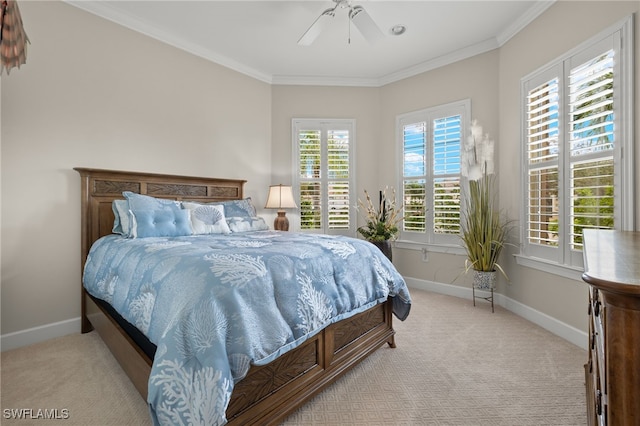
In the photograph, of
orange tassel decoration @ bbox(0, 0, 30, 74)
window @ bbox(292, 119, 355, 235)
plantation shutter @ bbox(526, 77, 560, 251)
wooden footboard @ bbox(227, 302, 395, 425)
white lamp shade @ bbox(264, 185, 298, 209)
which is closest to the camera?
wooden footboard @ bbox(227, 302, 395, 425)

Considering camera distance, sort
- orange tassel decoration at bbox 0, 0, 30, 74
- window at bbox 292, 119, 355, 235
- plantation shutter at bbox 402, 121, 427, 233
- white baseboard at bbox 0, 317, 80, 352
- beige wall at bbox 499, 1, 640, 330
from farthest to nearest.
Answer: window at bbox 292, 119, 355, 235, plantation shutter at bbox 402, 121, 427, 233, white baseboard at bbox 0, 317, 80, 352, beige wall at bbox 499, 1, 640, 330, orange tassel decoration at bbox 0, 0, 30, 74

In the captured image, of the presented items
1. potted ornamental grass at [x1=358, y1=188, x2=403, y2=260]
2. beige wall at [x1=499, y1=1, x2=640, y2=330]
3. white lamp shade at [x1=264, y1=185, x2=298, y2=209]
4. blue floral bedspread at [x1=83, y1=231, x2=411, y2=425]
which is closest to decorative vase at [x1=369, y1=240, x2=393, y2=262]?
potted ornamental grass at [x1=358, y1=188, x2=403, y2=260]

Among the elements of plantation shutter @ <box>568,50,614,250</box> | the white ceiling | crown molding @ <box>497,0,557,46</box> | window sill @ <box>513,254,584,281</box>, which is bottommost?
window sill @ <box>513,254,584,281</box>

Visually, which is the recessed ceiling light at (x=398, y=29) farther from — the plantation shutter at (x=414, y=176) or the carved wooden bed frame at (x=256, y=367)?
the carved wooden bed frame at (x=256, y=367)

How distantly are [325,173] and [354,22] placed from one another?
6.98 feet

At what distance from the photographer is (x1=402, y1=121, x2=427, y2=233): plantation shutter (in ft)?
13.1

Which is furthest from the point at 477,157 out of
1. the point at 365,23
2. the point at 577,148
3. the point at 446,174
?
the point at 365,23

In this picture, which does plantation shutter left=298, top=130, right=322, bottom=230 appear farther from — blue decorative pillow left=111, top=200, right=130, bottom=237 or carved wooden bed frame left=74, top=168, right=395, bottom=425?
blue decorative pillow left=111, top=200, right=130, bottom=237

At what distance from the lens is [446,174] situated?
3.78 m

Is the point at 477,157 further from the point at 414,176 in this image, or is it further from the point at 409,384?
the point at 409,384

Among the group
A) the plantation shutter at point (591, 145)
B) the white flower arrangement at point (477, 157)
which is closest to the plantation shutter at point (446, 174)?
the white flower arrangement at point (477, 157)

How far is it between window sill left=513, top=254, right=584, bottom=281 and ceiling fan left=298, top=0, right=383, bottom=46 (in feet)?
8.08

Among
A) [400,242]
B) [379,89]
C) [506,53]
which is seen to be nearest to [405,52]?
[379,89]

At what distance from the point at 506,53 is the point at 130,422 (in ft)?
14.4
